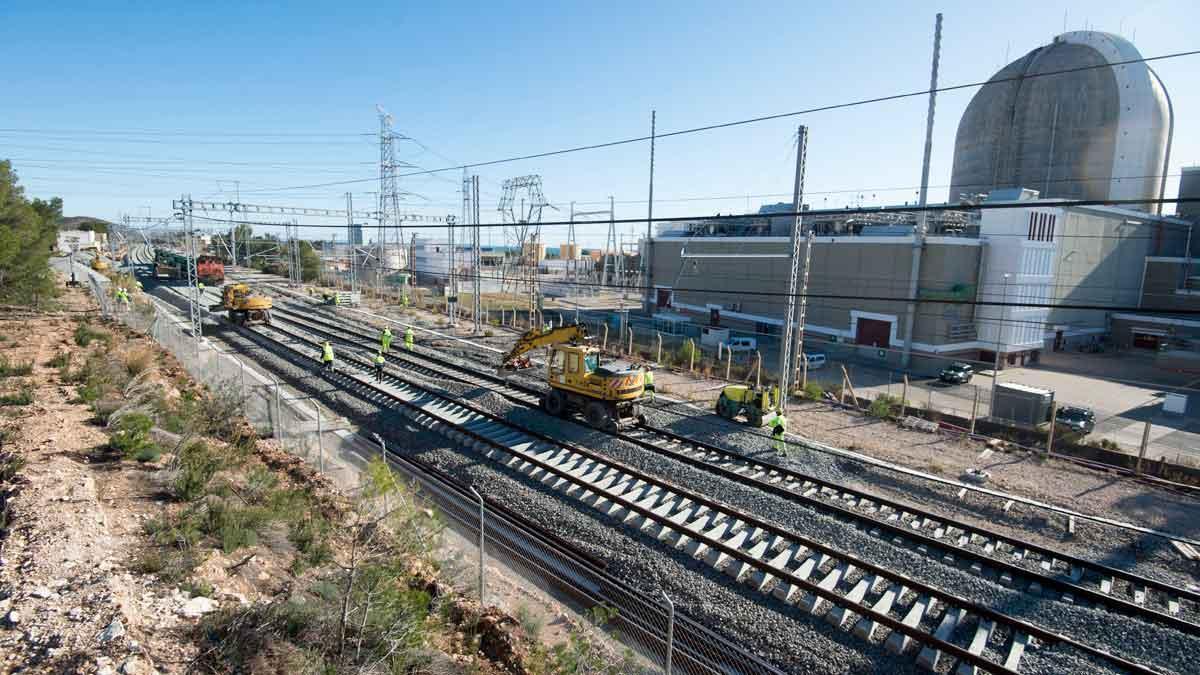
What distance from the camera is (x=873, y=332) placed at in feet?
124

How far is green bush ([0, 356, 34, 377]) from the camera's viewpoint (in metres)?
16.2

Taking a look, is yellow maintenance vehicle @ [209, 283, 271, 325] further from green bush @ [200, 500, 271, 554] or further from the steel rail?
green bush @ [200, 500, 271, 554]

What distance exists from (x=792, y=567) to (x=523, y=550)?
4.71 meters

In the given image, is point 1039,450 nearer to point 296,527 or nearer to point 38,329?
point 296,527

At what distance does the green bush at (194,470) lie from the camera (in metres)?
9.44

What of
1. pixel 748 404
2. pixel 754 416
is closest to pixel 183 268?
pixel 748 404

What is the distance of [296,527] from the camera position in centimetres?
938

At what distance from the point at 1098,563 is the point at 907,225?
33023 mm

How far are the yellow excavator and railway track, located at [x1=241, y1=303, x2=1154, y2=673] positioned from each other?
166 cm

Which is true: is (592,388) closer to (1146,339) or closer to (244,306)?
(244,306)

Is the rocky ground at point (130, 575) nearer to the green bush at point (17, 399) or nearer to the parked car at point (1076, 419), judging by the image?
the green bush at point (17, 399)

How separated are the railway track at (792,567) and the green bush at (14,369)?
40.5 feet

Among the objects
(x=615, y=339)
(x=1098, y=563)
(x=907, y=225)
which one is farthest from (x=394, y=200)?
(x=1098, y=563)

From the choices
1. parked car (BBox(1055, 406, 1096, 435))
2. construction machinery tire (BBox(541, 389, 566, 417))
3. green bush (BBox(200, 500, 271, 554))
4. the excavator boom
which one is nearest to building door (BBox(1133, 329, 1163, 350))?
parked car (BBox(1055, 406, 1096, 435))
